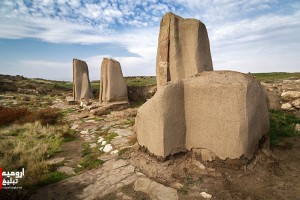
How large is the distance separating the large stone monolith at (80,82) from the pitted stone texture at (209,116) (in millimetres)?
14511

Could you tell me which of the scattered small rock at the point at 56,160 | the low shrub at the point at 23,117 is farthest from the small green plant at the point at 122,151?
the low shrub at the point at 23,117

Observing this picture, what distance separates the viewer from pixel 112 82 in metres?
13.4

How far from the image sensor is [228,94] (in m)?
4.43

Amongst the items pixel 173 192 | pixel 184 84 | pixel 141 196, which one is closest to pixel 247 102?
pixel 184 84

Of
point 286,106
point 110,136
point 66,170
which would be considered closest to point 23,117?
point 110,136

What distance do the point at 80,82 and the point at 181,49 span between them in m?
14.2

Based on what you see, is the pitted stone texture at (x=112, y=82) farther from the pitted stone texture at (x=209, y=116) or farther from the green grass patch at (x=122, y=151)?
the pitted stone texture at (x=209, y=116)

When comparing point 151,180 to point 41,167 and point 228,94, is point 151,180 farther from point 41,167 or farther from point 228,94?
point 41,167

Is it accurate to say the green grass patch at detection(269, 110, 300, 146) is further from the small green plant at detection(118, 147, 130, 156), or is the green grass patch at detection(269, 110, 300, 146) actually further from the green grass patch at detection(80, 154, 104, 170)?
the green grass patch at detection(80, 154, 104, 170)

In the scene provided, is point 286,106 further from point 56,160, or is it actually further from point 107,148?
point 56,160

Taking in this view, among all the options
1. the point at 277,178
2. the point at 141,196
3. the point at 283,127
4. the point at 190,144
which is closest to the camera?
the point at 141,196

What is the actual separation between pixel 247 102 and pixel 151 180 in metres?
2.41

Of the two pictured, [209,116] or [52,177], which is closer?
[209,116]

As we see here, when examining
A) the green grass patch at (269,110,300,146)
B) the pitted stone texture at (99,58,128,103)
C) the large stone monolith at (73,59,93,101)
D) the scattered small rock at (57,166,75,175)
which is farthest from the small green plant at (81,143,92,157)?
the large stone monolith at (73,59,93,101)
